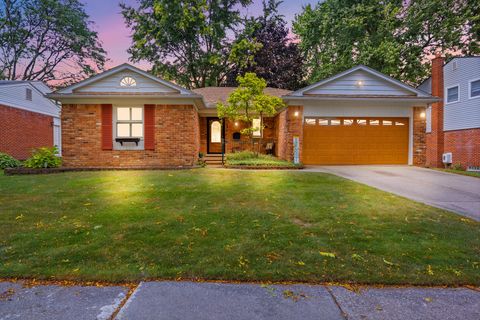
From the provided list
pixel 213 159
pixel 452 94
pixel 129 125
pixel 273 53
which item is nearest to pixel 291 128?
pixel 213 159

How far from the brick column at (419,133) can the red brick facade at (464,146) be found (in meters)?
4.18

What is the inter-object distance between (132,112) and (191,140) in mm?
2835

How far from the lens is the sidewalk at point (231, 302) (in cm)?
218

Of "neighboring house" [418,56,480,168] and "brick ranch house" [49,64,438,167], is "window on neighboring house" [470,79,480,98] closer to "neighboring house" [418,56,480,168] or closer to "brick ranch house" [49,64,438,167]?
"neighboring house" [418,56,480,168]

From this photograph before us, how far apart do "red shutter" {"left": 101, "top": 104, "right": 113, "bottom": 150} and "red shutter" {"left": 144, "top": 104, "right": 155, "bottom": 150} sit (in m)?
1.46

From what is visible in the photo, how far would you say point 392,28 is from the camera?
2017cm

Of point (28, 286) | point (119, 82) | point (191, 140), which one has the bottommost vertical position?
point (28, 286)

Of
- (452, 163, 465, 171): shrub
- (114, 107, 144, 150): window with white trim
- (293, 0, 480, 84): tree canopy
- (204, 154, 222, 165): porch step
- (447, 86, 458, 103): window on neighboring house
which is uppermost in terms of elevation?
(293, 0, 480, 84): tree canopy

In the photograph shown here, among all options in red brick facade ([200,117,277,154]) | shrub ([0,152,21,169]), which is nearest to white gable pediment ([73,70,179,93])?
red brick facade ([200,117,277,154])

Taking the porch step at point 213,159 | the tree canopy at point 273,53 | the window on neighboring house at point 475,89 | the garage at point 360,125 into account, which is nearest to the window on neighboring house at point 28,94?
the porch step at point 213,159

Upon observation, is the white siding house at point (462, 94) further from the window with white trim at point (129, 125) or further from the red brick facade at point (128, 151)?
the window with white trim at point (129, 125)

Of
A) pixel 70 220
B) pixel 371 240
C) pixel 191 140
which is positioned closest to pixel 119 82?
pixel 191 140

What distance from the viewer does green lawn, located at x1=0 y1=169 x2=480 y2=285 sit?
291 centimetres

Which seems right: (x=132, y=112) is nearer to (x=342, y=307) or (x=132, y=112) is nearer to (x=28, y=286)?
(x=28, y=286)
